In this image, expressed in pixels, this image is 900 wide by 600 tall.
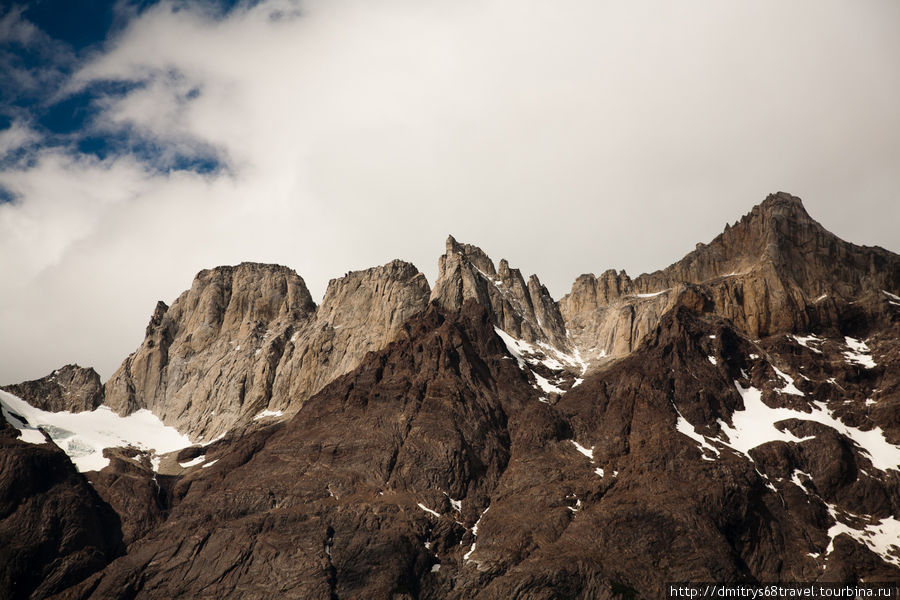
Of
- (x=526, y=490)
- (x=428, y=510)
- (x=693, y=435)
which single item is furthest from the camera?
(x=693, y=435)

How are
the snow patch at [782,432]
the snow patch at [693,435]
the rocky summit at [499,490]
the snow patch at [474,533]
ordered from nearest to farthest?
the rocky summit at [499,490], the snow patch at [474,533], the snow patch at [693,435], the snow patch at [782,432]

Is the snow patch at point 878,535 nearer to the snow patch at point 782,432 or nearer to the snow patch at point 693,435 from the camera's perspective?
the snow patch at point 782,432

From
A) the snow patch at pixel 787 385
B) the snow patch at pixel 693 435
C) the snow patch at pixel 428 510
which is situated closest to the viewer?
the snow patch at pixel 428 510

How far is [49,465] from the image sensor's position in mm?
162875

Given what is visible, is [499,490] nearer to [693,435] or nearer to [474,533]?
[474,533]

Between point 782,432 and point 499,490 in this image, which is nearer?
point 499,490

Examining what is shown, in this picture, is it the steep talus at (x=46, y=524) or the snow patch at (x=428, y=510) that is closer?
the steep talus at (x=46, y=524)

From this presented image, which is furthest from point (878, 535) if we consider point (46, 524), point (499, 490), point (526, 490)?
point (46, 524)

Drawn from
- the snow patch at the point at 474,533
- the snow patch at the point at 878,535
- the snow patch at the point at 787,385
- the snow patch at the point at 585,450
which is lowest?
the snow patch at the point at 878,535

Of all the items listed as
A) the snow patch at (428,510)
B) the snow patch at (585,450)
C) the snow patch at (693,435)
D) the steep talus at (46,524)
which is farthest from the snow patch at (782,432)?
the steep talus at (46,524)

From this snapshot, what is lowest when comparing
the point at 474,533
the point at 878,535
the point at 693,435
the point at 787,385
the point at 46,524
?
the point at 878,535

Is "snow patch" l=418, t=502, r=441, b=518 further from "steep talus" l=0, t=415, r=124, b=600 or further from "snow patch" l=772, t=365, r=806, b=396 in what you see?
"snow patch" l=772, t=365, r=806, b=396

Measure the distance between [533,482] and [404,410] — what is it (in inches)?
1302

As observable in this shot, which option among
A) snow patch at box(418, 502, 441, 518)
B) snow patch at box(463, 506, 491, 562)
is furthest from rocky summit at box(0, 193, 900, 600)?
snow patch at box(418, 502, 441, 518)
